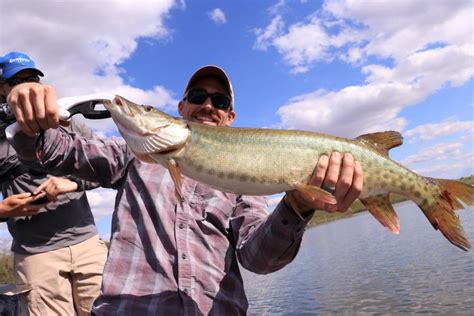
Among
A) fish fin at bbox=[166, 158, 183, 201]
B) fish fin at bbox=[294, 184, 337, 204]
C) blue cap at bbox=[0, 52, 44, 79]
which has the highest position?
blue cap at bbox=[0, 52, 44, 79]

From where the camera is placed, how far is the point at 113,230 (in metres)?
4.13

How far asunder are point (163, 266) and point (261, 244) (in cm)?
92

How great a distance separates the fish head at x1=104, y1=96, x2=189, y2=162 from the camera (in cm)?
374

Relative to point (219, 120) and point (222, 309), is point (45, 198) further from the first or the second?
point (222, 309)

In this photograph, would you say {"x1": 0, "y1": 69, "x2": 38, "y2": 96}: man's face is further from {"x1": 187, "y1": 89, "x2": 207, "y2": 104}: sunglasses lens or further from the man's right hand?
the man's right hand

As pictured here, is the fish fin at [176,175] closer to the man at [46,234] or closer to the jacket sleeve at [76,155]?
the jacket sleeve at [76,155]

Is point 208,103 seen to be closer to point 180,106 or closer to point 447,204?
point 180,106

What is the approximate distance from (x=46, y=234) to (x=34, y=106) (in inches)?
133

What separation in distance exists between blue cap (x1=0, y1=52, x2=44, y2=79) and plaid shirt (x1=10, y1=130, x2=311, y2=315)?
76.9 inches

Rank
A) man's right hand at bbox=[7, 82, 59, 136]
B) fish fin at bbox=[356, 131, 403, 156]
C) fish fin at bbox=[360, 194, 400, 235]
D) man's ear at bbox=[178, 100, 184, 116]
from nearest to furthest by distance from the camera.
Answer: man's right hand at bbox=[7, 82, 59, 136], fish fin at bbox=[360, 194, 400, 235], fish fin at bbox=[356, 131, 403, 156], man's ear at bbox=[178, 100, 184, 116]

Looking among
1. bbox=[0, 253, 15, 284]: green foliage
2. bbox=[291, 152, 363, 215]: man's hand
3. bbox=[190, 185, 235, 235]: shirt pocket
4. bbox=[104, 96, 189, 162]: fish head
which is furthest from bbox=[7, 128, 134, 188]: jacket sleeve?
bbox=[0, 253, 15, 284]: green foliage

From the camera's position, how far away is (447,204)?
4.07 metres

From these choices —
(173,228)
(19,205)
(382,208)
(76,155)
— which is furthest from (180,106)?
(382,208)

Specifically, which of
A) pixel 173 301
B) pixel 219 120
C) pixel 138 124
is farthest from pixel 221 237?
pixel 219 120
